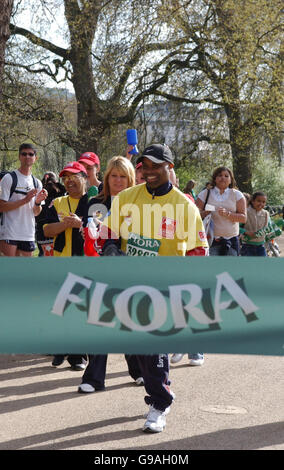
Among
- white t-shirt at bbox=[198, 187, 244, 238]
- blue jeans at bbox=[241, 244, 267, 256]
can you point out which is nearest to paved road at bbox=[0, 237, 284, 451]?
white t-shirt at bbox=[198, 187, 244, 238]

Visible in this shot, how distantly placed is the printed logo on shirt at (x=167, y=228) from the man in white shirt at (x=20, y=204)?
11.9 ft

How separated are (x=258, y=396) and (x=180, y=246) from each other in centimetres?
159

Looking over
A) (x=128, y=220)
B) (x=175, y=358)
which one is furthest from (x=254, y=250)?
(x=128, y=220)

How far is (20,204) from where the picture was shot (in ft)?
28.1

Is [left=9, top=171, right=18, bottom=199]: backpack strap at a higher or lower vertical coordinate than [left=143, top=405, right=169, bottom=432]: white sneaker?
higher

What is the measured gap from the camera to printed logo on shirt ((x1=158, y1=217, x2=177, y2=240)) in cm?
514

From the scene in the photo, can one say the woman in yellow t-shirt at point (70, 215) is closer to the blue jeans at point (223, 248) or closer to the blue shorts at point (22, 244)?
the blue shorts at point (22, 244)

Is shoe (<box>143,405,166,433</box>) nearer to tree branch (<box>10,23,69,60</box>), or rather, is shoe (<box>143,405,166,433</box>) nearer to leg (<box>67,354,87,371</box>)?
leg (<box>67,354,87,371</box>)

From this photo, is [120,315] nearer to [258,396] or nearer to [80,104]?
[258,396]

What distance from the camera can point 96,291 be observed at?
4.46m

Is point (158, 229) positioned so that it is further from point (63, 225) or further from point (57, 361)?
point (57, 361)

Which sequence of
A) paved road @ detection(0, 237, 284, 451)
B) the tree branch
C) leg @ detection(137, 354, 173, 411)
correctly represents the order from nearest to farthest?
1. paved road @ detection(0, 237, 284, 451)
2. leg @ detection(137, 354, 173, 411)
3. the tree branch

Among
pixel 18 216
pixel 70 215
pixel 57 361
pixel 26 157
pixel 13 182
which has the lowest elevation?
pixel 57 361

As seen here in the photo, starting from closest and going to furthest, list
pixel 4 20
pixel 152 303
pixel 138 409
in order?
1. pixel 152 303
2. pixel 138 409
3. pixel 4 20
